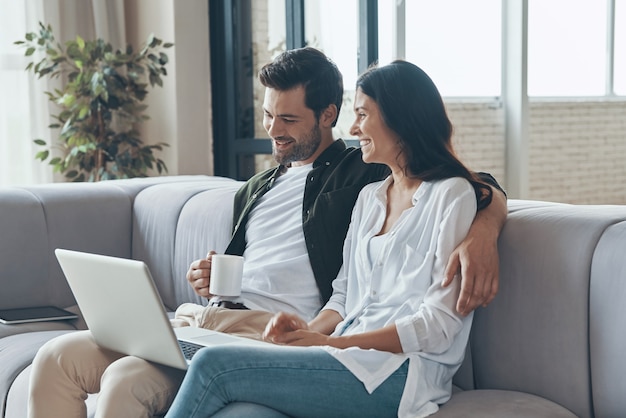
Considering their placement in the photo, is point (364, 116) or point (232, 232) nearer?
point (364, 116)

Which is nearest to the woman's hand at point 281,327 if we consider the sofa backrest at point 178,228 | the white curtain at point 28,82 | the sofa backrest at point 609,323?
the sofa backrest at point 609,323

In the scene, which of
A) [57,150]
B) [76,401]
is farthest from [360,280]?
[57,150]

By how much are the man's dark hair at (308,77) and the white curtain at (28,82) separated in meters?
2.39

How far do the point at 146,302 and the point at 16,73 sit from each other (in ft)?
10.1

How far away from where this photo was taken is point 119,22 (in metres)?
4.61

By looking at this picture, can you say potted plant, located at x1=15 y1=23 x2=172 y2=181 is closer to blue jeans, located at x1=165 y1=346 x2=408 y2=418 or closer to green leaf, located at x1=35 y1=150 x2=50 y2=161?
green leaf, located at x1=35 y1=150 x2=50 y2=161

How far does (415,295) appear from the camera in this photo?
1.87 m

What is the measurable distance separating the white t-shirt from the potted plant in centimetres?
191

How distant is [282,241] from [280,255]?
0.05m

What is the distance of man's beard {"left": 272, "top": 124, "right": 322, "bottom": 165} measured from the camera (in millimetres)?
2408

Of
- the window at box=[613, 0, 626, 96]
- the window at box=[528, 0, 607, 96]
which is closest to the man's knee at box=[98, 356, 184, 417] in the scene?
the window at box=[528, 0, 607, 96]

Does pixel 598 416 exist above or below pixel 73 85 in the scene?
below

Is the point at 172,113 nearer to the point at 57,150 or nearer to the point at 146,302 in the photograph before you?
the point at 57,150

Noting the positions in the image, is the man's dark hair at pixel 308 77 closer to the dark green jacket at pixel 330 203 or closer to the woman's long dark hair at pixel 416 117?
the dark green jacket at pixel 330 203
